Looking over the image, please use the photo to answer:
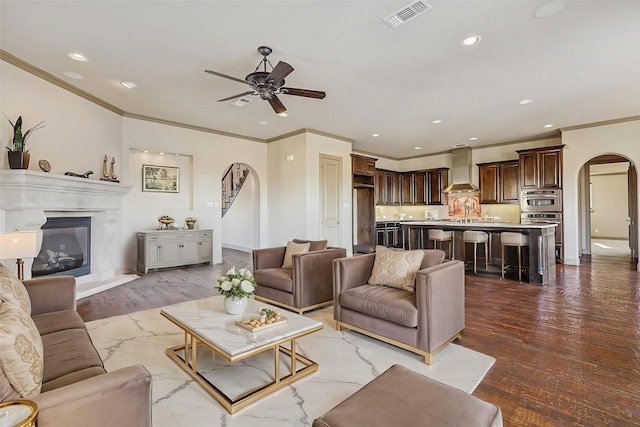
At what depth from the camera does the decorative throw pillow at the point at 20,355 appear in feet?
3.64

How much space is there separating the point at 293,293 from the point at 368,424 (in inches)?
95.2

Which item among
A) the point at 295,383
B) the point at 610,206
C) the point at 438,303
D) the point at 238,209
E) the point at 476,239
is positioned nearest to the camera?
the point at 295,383

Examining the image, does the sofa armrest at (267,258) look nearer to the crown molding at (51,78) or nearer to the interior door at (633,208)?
the crown molding at (51,78)

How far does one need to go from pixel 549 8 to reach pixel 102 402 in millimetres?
4023

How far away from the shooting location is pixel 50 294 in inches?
97.7

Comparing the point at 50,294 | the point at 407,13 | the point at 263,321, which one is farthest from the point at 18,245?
the point at 407,13

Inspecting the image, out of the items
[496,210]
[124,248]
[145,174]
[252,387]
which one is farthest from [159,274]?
[496,210]

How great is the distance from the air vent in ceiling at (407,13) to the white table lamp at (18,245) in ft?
12.4

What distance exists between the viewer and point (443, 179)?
9.15 meters

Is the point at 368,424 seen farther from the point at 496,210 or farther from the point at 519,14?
the point at 496,210

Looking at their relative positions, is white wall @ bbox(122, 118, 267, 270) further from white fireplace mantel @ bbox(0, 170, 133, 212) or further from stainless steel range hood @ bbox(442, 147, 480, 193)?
stainless steel range hood @ bbox(442, 147, 480, 193)

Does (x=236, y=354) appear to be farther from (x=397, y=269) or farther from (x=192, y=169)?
(x=192, y=169)

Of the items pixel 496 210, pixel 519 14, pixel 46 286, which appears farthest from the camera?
pixel 496 210

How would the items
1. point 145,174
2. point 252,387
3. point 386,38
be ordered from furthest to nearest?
point 145,174 → point 386,38 → point 252,387
